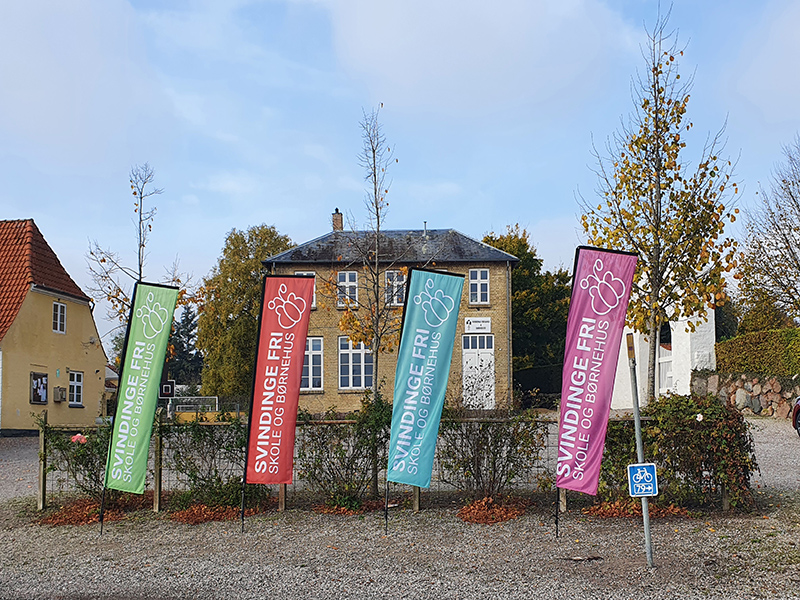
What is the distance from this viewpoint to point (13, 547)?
8625mm

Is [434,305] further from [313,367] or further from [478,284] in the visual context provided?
[313,367]

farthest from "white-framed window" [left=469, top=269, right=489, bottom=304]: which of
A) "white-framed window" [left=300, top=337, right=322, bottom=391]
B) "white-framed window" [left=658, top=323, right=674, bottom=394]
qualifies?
"white-framed window" [left=658, top=323, right=674, bottom=394]

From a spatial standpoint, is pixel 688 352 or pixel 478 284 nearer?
pixel 688 352

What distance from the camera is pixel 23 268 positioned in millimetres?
26781

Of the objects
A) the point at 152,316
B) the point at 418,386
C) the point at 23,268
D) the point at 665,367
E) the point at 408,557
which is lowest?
the point at 408,557

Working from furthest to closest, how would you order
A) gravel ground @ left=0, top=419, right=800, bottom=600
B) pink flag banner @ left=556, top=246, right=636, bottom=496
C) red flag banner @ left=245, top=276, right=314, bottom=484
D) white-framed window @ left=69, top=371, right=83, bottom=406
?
white-framed window @ left=69, top=371, right=83, bottom=406
red flag banner @ left=245, top=276, right=314, bottom=484
pink flag banner @ left=556, top=246, right=636, bottom=496
gravel ground @ left=0, top=419, right=800, bottom=600

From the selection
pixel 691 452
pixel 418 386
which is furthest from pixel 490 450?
A: pixel 691 452

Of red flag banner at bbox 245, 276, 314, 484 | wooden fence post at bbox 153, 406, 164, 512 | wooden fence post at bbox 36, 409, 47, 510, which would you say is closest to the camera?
red flag banner at bbox 245, 276, 314, 484

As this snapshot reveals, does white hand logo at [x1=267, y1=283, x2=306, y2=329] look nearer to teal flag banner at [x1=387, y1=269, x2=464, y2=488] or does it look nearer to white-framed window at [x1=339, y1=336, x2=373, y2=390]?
teal flag banner at [x1=387, y1=269, x2=464, y2=488]

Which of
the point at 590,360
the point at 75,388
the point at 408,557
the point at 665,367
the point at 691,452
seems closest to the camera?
the point at 408,557

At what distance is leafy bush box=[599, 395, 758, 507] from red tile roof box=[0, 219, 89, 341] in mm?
22238

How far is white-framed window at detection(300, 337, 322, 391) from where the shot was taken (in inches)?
1283

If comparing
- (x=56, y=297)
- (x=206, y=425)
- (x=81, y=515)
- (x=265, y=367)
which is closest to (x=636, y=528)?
(x=265, y=367)

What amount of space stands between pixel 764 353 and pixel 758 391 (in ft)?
4.09
